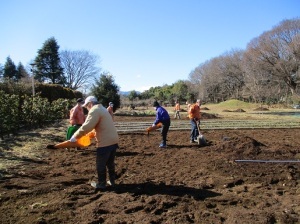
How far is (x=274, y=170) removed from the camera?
693cm

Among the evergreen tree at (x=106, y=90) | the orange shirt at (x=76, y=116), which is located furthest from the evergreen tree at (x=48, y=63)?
the orange shirt at (x=76, y=116)

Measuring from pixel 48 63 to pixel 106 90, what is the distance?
27.3m

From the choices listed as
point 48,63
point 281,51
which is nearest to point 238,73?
point 281,51

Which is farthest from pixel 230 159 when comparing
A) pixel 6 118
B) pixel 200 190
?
pixel 6 118

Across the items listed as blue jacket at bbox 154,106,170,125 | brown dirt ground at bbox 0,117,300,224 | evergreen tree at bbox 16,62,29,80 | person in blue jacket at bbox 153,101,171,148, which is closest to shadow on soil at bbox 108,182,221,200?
brown dirt ground at bbox 0,117,300,224

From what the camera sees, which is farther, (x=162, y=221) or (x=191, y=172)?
(x=191, y=172)

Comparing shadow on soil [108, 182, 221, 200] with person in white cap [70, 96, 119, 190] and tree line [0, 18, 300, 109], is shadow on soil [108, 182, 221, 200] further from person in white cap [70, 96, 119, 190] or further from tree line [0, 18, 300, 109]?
tree line [0, 18, 300, 109]

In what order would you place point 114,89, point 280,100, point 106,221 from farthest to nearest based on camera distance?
point 280,100
point 114,89
point 106,221

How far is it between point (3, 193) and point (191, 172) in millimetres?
3951

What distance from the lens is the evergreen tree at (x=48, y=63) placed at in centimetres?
5419

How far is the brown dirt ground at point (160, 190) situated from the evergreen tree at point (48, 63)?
161 feet

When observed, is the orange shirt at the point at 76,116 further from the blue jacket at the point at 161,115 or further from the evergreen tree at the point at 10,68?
the evergreen tree at the point at 10,68

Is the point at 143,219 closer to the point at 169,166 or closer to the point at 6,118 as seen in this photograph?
the point at 169,166

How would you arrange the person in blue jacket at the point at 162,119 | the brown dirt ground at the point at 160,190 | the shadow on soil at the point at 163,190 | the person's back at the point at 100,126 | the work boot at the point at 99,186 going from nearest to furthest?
1. the brown dirt ground at the point at 160,190
2. the shadow on soil at the point at 163,190
3. the person's back at the point at 100,126
4. the work boot at the point at 99,186
5. the person in blue jacket at the point at 162,119
